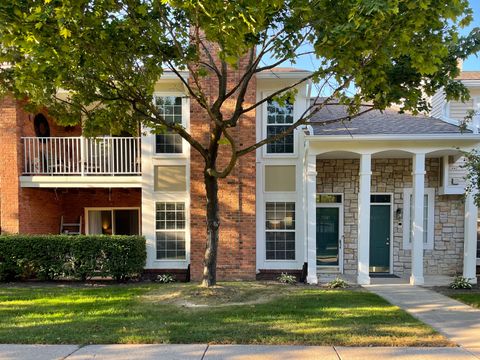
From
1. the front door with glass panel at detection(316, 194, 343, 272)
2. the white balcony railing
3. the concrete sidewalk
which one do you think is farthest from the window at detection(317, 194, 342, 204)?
the concrete sidewalk

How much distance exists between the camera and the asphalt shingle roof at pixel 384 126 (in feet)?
33.5

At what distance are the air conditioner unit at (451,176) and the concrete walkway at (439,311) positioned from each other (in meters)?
3.40

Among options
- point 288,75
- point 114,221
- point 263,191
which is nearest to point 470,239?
point 263,191

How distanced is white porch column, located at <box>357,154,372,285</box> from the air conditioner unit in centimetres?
295

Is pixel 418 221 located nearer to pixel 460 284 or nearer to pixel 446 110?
pixel 460 284

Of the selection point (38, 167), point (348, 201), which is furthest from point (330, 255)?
point (38, 167)

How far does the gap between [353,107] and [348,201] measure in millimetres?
4403

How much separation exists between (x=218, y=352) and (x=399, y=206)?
340 inches

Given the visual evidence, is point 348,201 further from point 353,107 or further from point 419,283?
point 353,107

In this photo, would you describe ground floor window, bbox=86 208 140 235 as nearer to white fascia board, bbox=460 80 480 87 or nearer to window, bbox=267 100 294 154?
window, bbox=267 100 294 154

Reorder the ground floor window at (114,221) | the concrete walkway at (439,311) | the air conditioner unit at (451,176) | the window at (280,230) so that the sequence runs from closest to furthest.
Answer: the concrete walkway at (439,311) → the air conditioner unit at (451,176) → the window at (280,230) → the ground floor window at (114,221)

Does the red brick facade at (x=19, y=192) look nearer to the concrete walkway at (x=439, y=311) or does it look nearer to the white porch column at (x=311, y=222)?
the white porch column at (x=311, y=222)

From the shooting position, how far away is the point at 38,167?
11742mm

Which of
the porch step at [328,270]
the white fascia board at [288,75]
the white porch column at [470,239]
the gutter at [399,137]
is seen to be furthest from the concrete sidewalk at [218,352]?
the white fascia board at [288,75]
